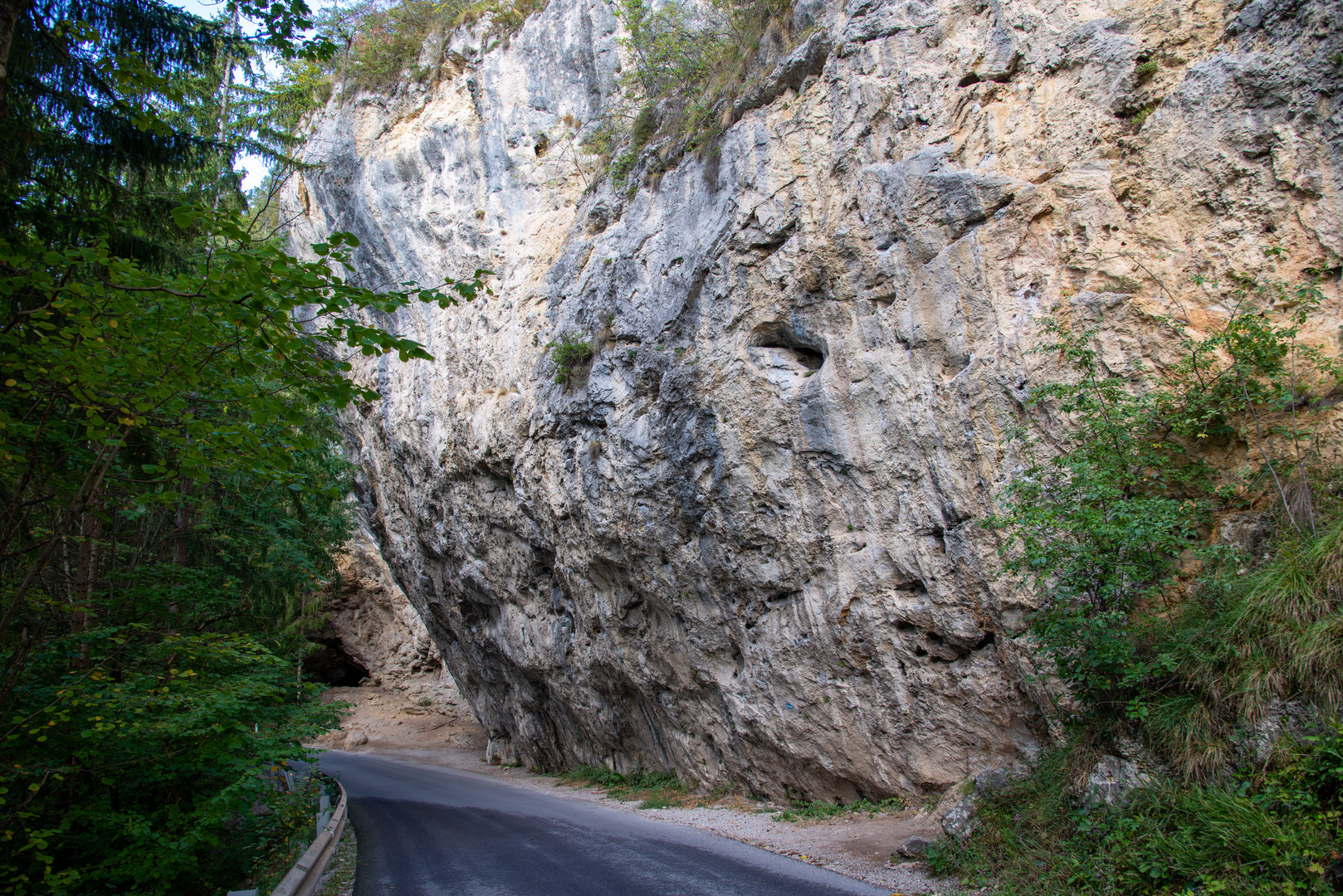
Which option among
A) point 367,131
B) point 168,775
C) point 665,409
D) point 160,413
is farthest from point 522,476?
point 367,131

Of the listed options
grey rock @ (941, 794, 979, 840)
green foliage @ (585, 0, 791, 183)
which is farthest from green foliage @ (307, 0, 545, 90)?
grey rock @ (941, 794, 979, 840)

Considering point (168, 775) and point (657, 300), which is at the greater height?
point (657, 300)

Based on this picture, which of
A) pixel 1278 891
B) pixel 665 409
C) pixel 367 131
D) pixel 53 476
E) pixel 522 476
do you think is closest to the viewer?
pixel 1278 891

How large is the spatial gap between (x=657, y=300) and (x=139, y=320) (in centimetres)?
818

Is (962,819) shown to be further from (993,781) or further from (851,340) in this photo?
(851,340)

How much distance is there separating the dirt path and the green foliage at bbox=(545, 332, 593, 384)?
271 inches

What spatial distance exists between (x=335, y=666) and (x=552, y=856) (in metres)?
26.7

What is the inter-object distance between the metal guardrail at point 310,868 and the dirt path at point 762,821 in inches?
57.1

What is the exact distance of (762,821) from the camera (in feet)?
30.4

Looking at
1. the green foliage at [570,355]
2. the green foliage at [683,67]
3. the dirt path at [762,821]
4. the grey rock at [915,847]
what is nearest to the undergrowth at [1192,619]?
the grey rock at [915,847]

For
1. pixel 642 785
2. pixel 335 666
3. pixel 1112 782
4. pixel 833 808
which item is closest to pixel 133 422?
pixel 1112 782

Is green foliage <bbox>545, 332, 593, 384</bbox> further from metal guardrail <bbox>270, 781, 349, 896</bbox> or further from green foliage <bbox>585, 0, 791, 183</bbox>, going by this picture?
metal guardrail <bbox>270, 781, 349, 896</bbox>

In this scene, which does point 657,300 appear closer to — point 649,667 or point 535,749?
point 649,667

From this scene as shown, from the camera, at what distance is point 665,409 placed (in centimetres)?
1102
